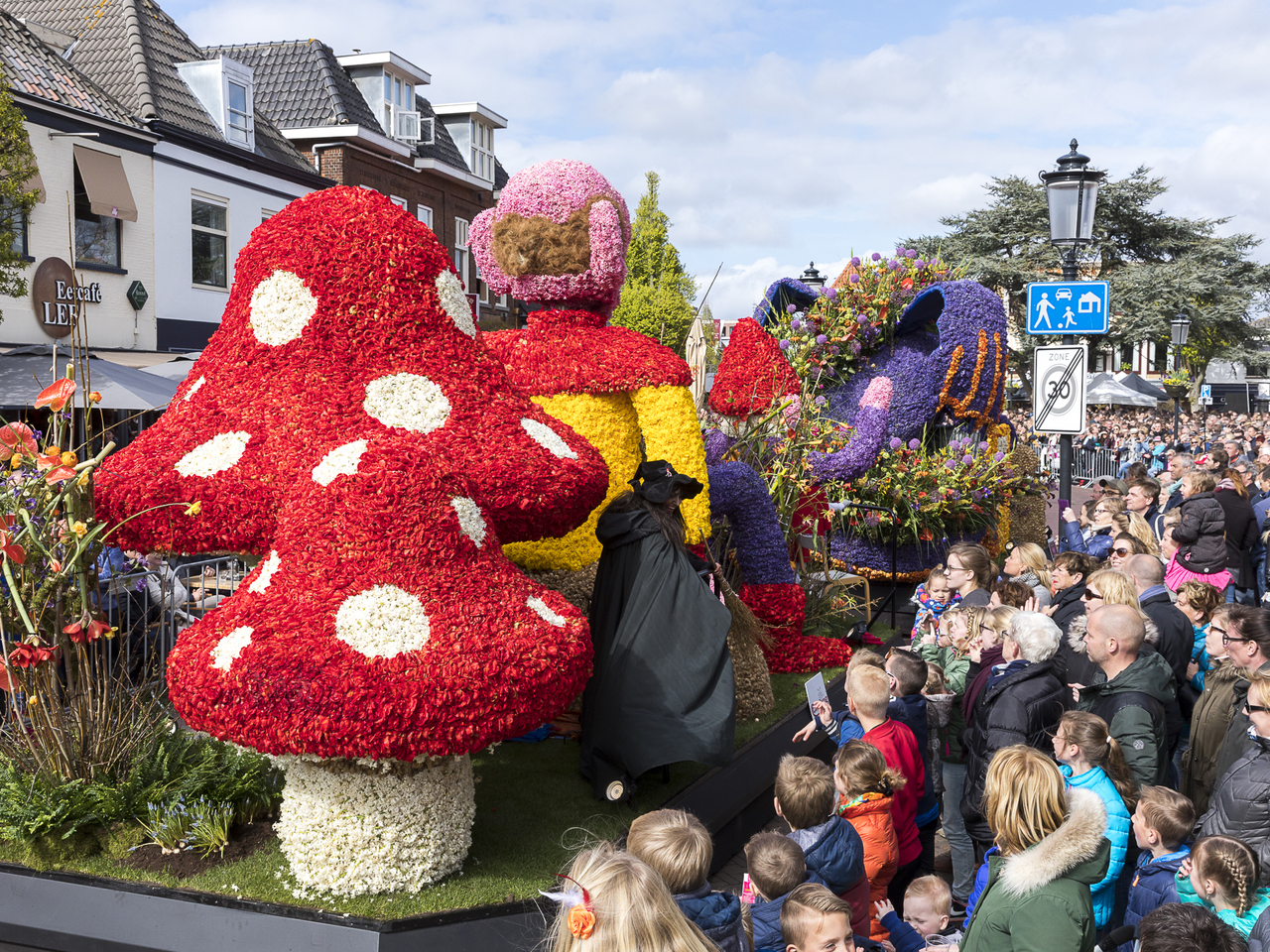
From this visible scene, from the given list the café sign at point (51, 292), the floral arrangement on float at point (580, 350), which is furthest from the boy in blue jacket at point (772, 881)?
the café sign at point (51, 292)

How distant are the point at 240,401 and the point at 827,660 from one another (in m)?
4.85

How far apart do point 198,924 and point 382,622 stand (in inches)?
53.9

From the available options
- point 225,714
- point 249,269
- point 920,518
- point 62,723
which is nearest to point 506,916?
point 225,714

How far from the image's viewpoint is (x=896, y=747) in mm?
4203

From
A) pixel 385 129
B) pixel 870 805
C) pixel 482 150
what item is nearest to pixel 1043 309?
pixel 870 805

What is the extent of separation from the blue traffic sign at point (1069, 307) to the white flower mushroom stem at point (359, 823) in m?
5.55

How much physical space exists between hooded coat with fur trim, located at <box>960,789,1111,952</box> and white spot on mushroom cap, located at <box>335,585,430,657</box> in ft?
6.21

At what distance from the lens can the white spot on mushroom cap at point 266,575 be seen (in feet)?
11.6

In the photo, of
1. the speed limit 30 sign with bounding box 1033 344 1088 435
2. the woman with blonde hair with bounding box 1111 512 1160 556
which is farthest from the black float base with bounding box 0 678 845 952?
the woman with blonde hair with bounding box 1111 512 1160 556

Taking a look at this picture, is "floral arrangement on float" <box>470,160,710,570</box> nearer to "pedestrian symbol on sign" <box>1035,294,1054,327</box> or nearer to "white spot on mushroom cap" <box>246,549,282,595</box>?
"white spot on mushroom cap" <box>246,549,282,595</box>

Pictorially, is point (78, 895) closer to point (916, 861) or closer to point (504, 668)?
point (504, 668)

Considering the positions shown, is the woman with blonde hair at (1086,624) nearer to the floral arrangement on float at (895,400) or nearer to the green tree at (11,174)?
the floral arrangement on float at (895,400)

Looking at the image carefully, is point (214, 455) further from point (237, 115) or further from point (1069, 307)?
point (237, 115)

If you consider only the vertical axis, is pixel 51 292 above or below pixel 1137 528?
above
